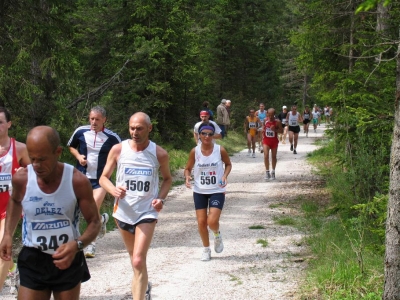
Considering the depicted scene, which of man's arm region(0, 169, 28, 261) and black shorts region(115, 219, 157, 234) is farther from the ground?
man's arm region(0, 169, 28, 261)

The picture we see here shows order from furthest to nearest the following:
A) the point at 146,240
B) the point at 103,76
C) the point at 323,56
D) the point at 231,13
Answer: the point at 231,13 → the point at 103,76 → the point at 323,56 → the point at 146,240

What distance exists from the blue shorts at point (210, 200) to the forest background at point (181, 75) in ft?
6.08

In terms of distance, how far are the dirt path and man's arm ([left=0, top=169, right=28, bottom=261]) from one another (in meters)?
2.69

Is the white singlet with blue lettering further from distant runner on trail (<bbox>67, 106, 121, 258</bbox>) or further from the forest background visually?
the forest background

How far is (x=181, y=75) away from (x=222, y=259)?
1371 cm

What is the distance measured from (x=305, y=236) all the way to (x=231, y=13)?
33.7 meters

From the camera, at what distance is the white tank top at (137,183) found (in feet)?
→ 20.6

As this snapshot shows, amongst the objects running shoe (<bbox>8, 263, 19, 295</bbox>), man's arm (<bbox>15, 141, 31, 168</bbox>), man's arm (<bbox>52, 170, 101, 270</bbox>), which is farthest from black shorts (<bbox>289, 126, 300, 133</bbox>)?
man's arm (<bbox>52, 170, 101, 270</bbox>)

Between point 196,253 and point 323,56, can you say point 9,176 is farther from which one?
point 323,56

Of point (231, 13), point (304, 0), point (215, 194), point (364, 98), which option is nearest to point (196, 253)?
point (215, 194)

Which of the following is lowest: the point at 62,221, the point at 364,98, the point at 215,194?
the point at 215,194

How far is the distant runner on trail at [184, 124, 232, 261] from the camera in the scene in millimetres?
8773

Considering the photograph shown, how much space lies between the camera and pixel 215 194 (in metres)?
8.84

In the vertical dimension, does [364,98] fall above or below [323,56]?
below
